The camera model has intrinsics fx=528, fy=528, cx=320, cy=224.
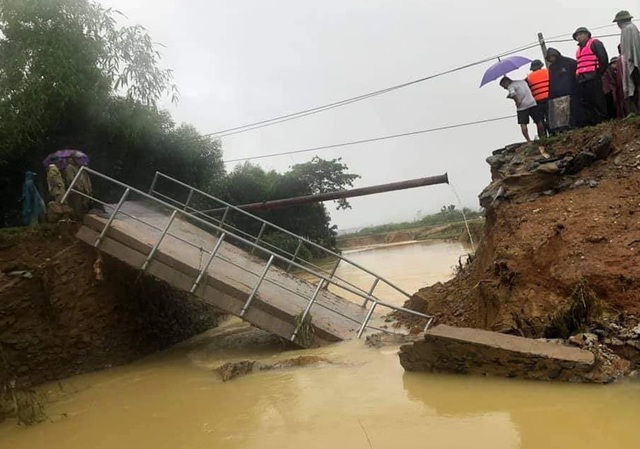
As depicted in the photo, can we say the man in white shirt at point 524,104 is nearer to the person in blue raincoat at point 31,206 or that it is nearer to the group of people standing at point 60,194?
the group of people standing at point 60,194

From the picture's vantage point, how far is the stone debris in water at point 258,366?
642 centimetres

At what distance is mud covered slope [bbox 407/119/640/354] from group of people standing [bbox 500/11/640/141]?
643 millimetres

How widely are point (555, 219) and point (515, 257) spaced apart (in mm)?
712

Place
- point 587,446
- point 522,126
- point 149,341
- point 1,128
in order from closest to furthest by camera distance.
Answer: point 587,446 < point 522,126 < point 149,341 < point 1,128

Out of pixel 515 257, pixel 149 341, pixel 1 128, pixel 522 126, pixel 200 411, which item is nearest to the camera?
pixel 200 411

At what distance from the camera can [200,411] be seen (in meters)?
5.25

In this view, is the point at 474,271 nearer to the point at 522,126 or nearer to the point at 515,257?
the point at 515,257

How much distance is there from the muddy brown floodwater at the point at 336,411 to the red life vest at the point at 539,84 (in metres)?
4.61

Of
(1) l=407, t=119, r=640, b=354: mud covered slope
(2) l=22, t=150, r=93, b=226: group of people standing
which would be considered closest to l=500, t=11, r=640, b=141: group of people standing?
(1) l=407, t=119, r=640, b=354: mud covered slope

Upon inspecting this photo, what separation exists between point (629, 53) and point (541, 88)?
4.32 feet

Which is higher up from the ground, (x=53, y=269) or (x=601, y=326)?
(x=601, y=326)

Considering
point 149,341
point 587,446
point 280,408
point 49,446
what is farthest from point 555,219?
point 149,341

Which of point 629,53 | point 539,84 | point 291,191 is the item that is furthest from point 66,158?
point 291,191

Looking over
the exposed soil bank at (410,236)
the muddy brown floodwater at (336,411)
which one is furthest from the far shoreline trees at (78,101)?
the exposed soil bank at (410,236)
